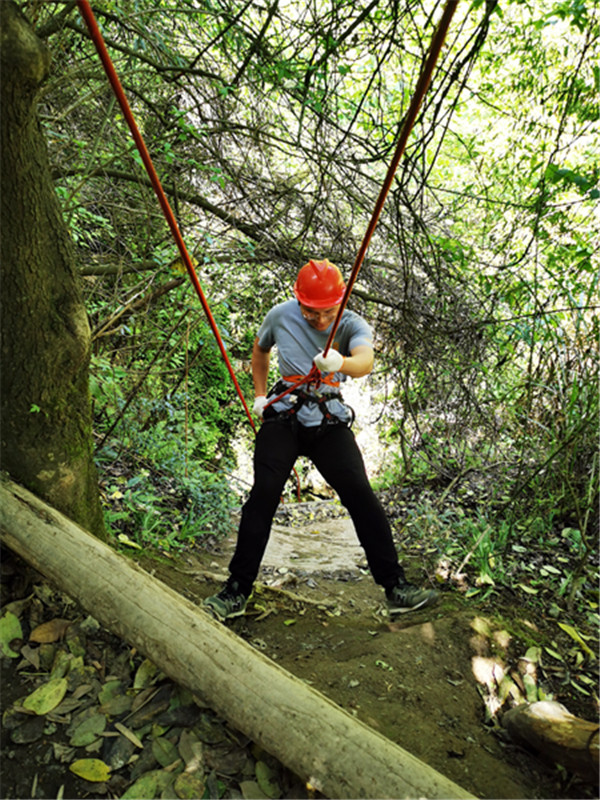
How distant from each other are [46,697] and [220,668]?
62cm

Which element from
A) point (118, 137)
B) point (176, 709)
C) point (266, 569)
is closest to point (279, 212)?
point (118, 137)

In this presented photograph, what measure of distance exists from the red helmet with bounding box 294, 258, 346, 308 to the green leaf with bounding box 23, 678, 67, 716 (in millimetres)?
1944

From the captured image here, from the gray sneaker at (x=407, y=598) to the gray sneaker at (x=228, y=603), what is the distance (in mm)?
753

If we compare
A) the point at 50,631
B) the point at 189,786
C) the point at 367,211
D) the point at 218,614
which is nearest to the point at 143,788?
the point at 189,786

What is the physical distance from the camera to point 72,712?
64.4 inches

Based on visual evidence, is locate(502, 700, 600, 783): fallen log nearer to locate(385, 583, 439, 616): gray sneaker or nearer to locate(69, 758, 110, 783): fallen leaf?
locate(385, 583, 439, 616): gray sneaker

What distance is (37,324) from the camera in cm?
192

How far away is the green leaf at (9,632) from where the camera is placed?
5.73 feet

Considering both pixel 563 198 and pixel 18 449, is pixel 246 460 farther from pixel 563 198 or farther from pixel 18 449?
pixel 18 449

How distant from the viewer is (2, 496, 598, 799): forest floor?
1.50 metres

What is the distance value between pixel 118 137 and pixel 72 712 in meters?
2.99

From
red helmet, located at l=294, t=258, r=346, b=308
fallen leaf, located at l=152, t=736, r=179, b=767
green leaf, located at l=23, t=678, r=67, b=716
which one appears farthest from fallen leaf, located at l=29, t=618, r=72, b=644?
red helmet, located at l=294, t=258, r=346, b=308

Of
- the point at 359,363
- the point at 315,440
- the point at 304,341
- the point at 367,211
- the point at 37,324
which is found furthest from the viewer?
the point at 367,211

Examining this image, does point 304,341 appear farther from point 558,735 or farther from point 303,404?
point 558,735
